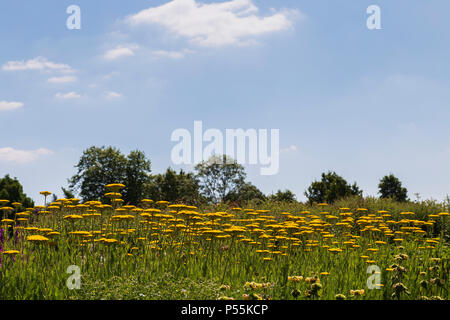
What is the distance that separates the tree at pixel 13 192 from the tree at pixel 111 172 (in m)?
16.0

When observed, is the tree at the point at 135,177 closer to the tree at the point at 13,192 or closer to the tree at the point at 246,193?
the tree at the point at 246,193

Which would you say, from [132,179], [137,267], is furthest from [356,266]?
[132,179]

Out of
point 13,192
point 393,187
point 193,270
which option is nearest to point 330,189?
point 393,187

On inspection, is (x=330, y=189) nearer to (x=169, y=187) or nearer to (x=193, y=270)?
(x=169, y=187)

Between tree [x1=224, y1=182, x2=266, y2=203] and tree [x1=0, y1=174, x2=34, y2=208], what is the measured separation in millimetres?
31143

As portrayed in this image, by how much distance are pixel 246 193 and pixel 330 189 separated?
63.9 feet

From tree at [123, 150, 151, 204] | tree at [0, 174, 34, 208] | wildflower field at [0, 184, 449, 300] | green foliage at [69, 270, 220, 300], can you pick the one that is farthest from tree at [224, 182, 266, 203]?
green foliage at [69, 270, 220, 300]

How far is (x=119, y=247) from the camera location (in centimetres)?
779

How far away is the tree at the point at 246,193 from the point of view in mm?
58469

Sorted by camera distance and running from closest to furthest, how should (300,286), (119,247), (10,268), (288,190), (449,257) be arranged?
(300,286) → (10,268) → (119,247) → (449,257) → (288,190)
